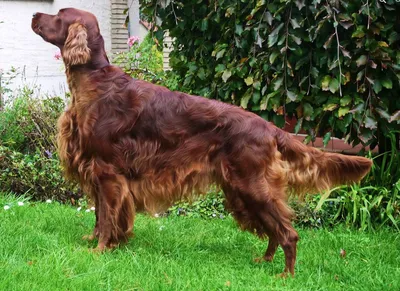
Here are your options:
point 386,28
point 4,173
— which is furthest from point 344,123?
point 4,173

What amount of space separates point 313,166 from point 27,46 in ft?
29.1

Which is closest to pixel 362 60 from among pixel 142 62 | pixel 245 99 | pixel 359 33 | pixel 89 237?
pixel 359 33

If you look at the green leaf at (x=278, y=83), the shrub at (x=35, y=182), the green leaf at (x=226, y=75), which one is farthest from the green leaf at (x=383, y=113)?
the shrub at (x=35, y=182)

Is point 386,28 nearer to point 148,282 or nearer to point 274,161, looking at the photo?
point 274,161

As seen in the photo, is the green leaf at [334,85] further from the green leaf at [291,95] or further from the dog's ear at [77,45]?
the dog's ear at [77,45]

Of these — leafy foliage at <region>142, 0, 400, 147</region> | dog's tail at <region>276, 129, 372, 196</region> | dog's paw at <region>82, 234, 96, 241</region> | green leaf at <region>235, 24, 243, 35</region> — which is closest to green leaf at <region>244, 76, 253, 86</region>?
leafy foliage at <region>142, 0, 400, 147</region>

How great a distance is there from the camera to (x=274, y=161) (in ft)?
12.3

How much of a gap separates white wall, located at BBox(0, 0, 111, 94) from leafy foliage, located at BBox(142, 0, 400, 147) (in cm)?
636

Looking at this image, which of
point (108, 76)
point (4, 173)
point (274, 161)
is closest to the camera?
point (274, 161)

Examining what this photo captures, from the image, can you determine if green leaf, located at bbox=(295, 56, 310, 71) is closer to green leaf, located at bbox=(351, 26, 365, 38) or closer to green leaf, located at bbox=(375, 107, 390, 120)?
green leaf, located at bbox=(351, 26, 365, 38)

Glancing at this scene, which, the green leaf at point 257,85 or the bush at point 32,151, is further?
the bush at point 32,151

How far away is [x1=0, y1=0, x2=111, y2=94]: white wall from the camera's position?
11.2 meters

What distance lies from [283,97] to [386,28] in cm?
97

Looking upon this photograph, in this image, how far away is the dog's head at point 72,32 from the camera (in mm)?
3896
